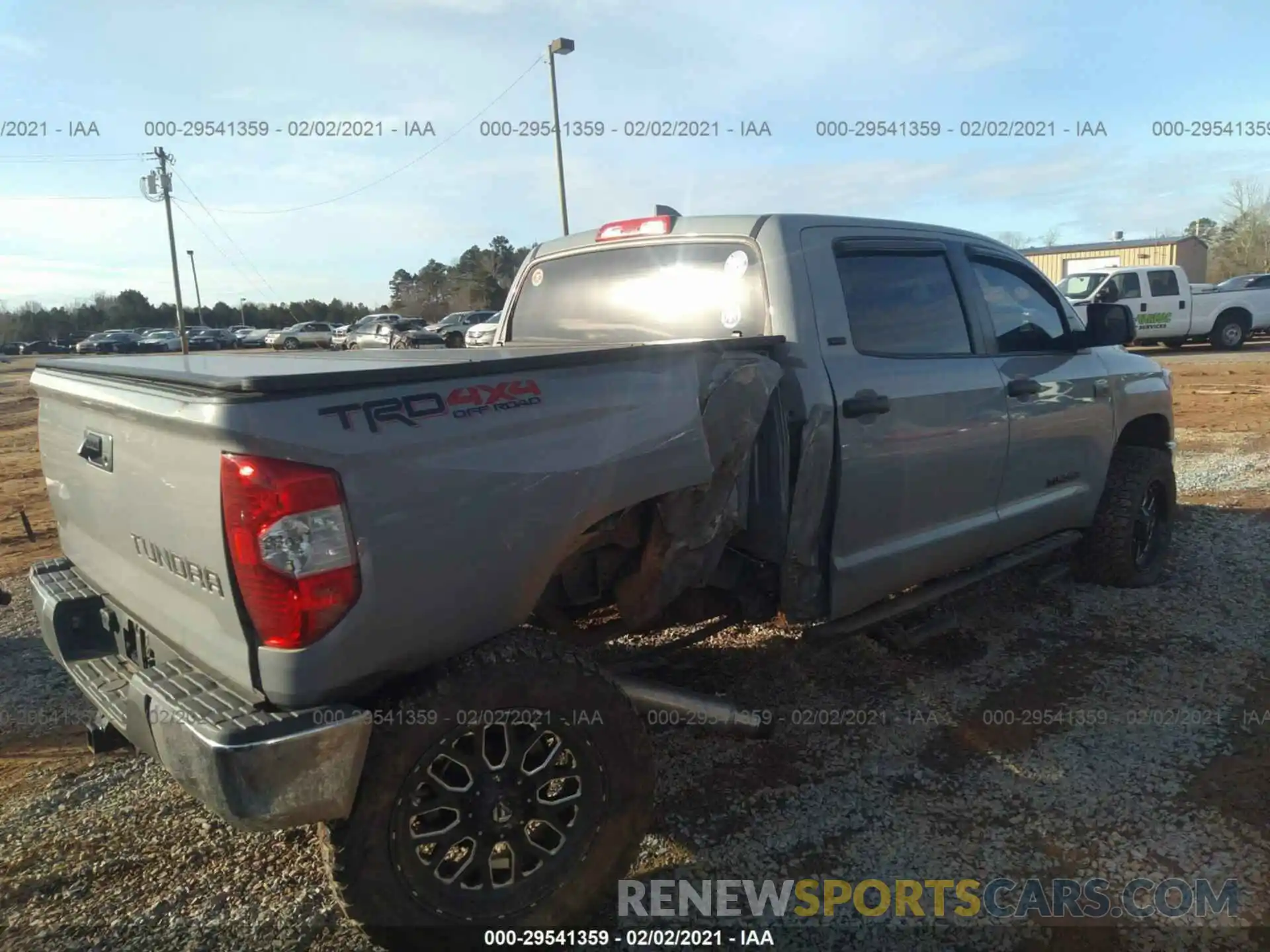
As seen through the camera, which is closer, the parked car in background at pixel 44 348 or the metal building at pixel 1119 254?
the metal building at pixel 1119 254

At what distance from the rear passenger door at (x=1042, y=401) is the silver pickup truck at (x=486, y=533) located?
1.29 feet

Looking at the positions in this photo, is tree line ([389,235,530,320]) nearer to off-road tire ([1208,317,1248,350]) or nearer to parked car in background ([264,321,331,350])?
parked car in background ([264,321,331,350])

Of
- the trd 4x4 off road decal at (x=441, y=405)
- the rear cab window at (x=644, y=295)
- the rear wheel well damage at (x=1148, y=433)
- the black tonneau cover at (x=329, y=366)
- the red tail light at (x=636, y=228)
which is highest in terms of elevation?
the red tail light at (x=636, y=228)

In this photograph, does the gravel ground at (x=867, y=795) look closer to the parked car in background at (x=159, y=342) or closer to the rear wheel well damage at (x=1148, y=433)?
the rear wheel well damage at (x=1148, y=433)

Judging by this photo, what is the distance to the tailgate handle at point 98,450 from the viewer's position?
2475 mm

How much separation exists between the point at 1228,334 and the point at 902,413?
21.6 meters

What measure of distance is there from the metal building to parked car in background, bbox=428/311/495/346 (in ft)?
90.3

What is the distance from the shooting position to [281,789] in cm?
197

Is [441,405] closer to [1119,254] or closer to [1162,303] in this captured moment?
[1162,303]

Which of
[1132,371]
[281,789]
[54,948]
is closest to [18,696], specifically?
[54,948]

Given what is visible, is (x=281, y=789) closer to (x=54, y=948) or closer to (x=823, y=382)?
(x=54, y=948)

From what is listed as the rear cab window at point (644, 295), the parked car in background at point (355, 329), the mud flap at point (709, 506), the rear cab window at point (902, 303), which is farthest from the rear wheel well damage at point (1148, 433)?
the parked car in background at point (355, 329)

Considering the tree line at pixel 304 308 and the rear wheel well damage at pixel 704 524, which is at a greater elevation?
the tree line at pixel 304 308

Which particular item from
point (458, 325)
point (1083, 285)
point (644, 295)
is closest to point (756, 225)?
point (644, 295)
